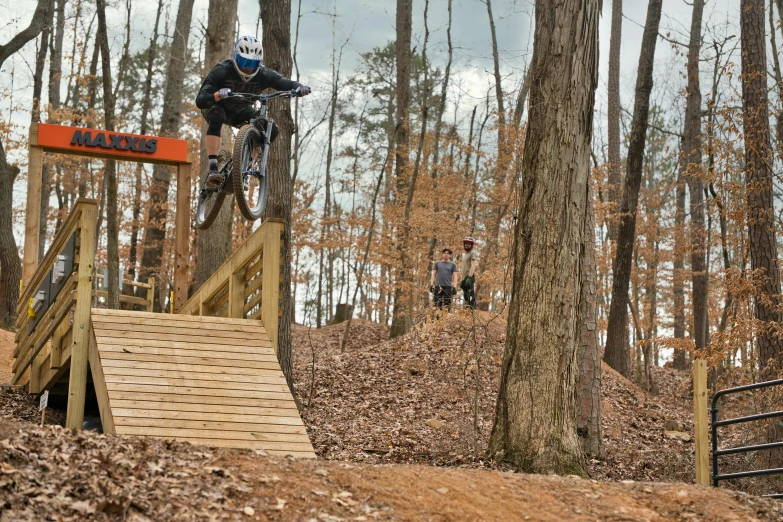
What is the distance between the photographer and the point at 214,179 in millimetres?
8680

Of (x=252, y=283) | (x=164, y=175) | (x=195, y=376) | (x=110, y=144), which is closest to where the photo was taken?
(x=195, y=376)

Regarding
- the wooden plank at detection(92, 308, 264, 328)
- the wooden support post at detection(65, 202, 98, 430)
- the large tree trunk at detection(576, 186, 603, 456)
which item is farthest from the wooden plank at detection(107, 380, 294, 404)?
the large tree trunk at detection(576, 186, 603, 456)

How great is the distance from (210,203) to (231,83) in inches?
57.4

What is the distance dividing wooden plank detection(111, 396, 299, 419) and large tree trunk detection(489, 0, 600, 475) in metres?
2.02

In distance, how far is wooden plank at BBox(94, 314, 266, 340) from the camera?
271 inches

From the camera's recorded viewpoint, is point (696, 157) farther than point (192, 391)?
Yes

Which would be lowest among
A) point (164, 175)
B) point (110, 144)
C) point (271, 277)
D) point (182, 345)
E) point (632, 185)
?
point (182, 345)

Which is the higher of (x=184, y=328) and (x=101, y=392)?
(x=184, y=328)

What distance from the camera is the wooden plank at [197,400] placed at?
19.5ft

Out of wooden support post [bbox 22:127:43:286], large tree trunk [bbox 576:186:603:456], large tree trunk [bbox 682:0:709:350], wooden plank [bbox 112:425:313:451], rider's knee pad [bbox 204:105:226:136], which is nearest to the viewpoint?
wooden plank [bbox 112:425:313:451]

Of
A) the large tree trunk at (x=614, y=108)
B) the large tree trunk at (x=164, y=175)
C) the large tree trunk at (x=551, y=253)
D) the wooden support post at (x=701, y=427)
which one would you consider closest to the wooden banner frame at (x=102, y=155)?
the large tree trunk at (x=551, y=253)

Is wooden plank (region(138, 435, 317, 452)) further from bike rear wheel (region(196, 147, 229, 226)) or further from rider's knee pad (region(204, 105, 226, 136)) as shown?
rider's knee pad (region(204, 105, 226, 136))

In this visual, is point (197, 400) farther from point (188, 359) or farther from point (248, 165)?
point (248, 165)

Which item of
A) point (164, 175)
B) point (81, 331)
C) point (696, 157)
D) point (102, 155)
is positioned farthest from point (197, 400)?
point (164, 175)
